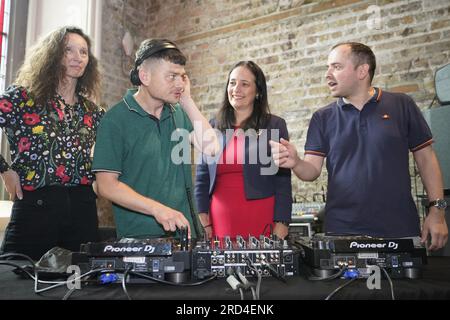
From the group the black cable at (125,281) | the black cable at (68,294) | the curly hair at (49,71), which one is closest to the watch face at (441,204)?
the black cable at (125,281)

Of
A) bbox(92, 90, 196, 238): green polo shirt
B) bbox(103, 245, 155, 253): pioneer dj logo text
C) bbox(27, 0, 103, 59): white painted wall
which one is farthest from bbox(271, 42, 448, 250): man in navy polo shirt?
bbox(27, 0, 103, 59): white painted wall

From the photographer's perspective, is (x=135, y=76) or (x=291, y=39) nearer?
(x=135, y=76)

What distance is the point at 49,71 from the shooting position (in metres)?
1.84

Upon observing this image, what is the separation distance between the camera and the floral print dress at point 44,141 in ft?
5.54

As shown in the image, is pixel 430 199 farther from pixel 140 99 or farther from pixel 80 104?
pixel 80 104

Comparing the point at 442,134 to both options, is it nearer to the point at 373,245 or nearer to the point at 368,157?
the point at 368,157

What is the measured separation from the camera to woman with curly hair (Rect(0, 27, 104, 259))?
1.59m

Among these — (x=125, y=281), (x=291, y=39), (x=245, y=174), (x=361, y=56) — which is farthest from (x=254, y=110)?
(x=291, y=39)

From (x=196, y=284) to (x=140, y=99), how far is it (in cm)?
85

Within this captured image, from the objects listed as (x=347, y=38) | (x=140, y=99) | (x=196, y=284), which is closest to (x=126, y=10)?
(x=347, y=38)

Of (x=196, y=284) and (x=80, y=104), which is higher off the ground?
(x=80, y=104)

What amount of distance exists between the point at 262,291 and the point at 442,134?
8.66ft

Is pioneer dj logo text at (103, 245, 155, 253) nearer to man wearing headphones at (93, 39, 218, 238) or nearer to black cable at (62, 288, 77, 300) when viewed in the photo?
black cable at (62, 288, 77, 300)
